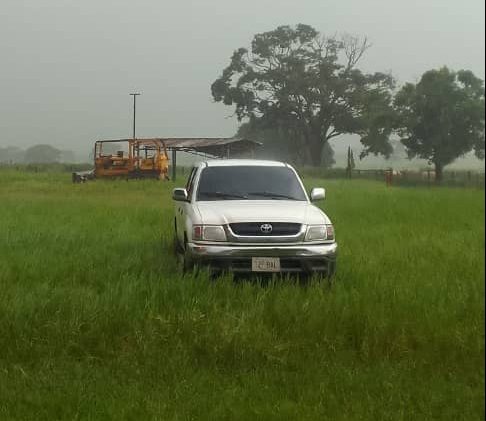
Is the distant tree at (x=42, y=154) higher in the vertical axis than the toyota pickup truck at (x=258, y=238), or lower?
higher

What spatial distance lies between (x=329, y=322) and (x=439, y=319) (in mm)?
941

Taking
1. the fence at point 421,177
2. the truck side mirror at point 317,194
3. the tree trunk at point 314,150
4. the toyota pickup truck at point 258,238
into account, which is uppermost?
the tree trunk at point 314,150

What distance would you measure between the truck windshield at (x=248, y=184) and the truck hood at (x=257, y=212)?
0.31 metres

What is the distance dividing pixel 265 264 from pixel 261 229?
1.36ft

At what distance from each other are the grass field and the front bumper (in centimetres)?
24

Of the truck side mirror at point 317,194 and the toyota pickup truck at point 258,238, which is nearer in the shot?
the toyota pickup truck at point 258,238

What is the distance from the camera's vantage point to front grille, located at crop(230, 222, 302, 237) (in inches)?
252

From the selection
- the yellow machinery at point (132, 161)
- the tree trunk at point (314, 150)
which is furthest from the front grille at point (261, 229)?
the tree trunk at point (314, 150)

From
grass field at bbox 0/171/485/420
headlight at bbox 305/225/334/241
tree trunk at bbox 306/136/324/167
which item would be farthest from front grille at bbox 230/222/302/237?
tree trunk at bbox 306/136/324/167

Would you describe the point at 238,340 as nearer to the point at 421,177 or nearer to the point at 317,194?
the point at 421,177

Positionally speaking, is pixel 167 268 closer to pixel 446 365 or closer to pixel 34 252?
pixel 34 252

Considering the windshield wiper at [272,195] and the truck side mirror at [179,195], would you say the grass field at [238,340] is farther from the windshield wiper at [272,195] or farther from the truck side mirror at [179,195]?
the windshield wiper at [272,195]

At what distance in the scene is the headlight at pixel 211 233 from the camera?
20.9ft

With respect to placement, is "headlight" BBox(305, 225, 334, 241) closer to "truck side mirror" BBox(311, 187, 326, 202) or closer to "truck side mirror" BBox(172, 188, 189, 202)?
"truck side mirror" BBox(311, 187, 326, 202)
